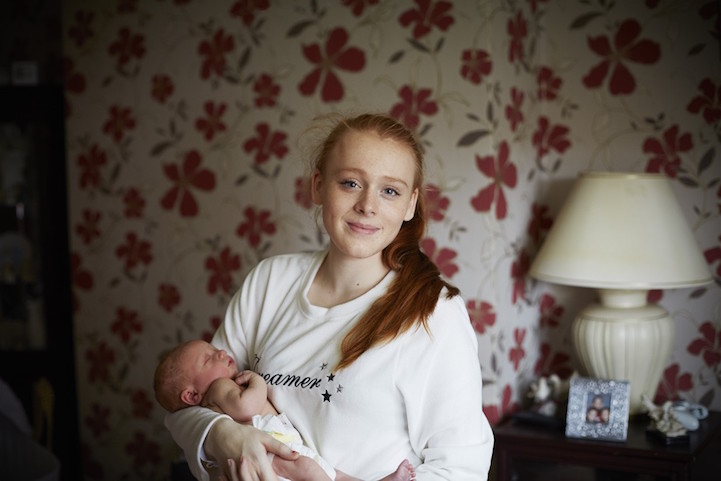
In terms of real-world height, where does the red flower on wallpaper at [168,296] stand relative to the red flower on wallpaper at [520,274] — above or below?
below

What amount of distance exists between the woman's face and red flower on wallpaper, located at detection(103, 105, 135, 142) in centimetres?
181

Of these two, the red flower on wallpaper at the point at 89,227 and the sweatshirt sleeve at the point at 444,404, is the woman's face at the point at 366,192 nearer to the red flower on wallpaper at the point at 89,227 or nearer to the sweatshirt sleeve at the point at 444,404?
the sweatshirt sleeve at the point at 444,404

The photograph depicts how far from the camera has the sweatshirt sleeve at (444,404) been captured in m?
1.48

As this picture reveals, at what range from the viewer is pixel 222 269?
121 inches

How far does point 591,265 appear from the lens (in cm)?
249

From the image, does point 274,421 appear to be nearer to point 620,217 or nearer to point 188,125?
point 620,217

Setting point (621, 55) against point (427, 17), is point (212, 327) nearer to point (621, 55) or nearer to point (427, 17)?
point (427, 17)

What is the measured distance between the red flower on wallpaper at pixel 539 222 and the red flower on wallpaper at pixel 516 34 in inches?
20.8

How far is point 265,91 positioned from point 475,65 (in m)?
0.79

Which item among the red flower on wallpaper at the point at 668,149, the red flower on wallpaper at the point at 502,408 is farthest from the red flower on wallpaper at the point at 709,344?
the red flower on wallpaper at the point at 502,408

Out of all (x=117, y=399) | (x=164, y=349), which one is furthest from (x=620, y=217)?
(x=117, y=399)

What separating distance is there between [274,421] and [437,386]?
0.33m

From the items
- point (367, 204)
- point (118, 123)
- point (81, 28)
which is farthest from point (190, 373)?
point (81, 28)

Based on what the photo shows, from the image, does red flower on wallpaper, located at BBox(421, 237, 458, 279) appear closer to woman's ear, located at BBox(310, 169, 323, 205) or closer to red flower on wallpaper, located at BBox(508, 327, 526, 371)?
red flower on wallpaper, located at BBox(508, 327, 526, 371)
